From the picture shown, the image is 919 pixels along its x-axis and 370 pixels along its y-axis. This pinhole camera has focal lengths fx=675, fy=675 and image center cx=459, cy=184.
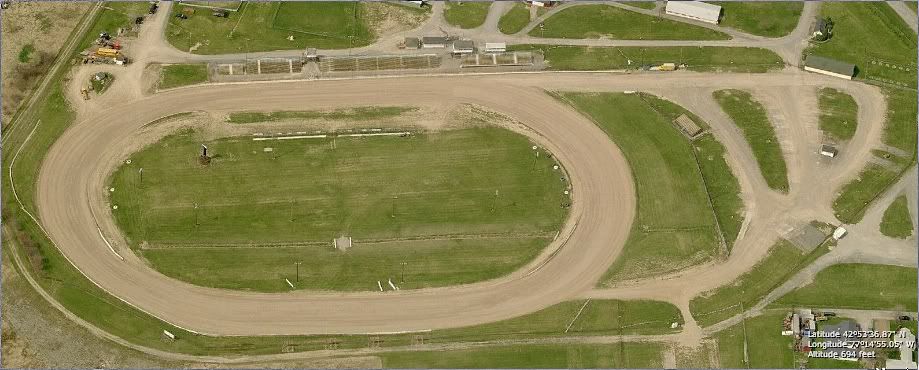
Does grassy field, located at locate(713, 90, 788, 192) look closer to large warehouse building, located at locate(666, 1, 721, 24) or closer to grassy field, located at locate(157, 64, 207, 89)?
large warehouse building, located at locate(666, 1, 721, 24)

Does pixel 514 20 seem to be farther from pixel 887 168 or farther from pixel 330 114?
pixel 887 168

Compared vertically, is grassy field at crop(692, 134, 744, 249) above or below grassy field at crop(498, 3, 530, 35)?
below

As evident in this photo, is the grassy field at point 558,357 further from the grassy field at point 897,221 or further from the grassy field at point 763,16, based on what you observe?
the grassy field at point 763,16

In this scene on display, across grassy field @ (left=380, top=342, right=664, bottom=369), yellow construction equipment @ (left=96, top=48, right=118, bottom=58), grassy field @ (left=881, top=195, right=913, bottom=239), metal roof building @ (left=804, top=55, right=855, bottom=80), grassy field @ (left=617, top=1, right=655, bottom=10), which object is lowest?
grassy field @ (left=380, top=342, right=664, bottom=369)

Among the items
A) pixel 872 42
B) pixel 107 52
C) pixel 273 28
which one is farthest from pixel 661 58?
pixel 107 52

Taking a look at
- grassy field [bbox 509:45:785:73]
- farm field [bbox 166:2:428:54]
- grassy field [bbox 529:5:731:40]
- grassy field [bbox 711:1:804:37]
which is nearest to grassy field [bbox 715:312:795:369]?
grassy field [bbox 509:45:785:73]

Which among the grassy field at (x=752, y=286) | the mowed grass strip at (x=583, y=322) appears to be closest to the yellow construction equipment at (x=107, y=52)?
the mowed grass strip at (x=583, y=322)

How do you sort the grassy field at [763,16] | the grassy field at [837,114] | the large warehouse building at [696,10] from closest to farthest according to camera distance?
the grassy field at [837,114] < the large warehouse building at [696,10] < the grassy field at [763,16]
